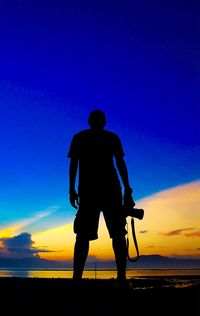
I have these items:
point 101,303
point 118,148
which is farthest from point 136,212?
point 101,303

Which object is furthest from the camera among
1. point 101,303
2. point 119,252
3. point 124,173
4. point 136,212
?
point 124,173

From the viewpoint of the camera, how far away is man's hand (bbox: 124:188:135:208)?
22.4 feet

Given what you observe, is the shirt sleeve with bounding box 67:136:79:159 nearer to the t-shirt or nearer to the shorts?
the t-shirt

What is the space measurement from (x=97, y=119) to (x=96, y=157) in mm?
707

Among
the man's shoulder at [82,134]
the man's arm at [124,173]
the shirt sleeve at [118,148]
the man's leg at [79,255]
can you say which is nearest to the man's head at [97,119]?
the man's shoulder at [82,134]

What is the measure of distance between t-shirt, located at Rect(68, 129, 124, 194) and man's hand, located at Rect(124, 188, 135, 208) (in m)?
0.23

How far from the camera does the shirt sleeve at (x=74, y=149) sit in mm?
7071

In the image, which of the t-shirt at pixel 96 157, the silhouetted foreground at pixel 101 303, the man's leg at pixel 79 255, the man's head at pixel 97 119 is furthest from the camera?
the man's head at pixel 97 119

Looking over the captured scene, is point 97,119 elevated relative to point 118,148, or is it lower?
elevated

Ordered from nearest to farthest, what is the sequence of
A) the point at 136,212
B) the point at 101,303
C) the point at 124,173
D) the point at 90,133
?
the point at 101,303
the point at 136,212
the point at 90,133
the point at 124,173

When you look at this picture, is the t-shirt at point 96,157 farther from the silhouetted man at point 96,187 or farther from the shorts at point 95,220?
the shorts at point 95,220

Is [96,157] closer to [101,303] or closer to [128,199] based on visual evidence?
[128,199]

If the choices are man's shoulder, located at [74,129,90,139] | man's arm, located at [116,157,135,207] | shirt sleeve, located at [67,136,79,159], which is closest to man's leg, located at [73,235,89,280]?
man's arm, located at [116,157,135,207]

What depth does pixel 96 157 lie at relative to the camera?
22.7 feet
